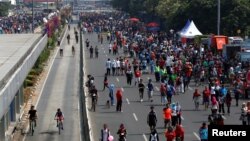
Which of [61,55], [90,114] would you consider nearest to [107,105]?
[90,114]

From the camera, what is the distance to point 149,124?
28859 mm

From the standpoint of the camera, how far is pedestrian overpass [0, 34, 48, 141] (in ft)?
75.1

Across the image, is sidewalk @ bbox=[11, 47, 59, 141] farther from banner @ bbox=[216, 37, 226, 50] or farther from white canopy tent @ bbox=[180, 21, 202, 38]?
banner @ bbox=[216, 37, 226, 50]

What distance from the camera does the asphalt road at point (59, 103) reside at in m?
30.2

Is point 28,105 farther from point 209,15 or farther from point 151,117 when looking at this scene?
point 209,15

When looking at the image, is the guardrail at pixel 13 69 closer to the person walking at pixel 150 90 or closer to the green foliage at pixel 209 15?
the person walking at pixel 150 90

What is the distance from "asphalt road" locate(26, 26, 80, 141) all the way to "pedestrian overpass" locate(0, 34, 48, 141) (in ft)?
3.45

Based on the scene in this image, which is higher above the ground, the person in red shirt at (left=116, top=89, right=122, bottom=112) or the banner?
the banner

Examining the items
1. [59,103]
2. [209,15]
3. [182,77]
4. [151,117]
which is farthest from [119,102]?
[209,15]

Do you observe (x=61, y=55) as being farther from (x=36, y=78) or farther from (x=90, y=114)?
(x=90, y=114)

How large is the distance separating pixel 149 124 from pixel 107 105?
23.1ft

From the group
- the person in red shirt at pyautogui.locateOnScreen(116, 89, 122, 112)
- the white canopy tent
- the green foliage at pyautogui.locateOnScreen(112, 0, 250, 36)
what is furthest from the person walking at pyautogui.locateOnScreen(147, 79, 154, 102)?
the green foliage at pyautogui.locateOnScreen(112, 0, 250, 36)

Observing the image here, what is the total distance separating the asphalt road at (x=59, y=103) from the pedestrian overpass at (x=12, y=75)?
3.45 feet

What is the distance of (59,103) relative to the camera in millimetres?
38812
